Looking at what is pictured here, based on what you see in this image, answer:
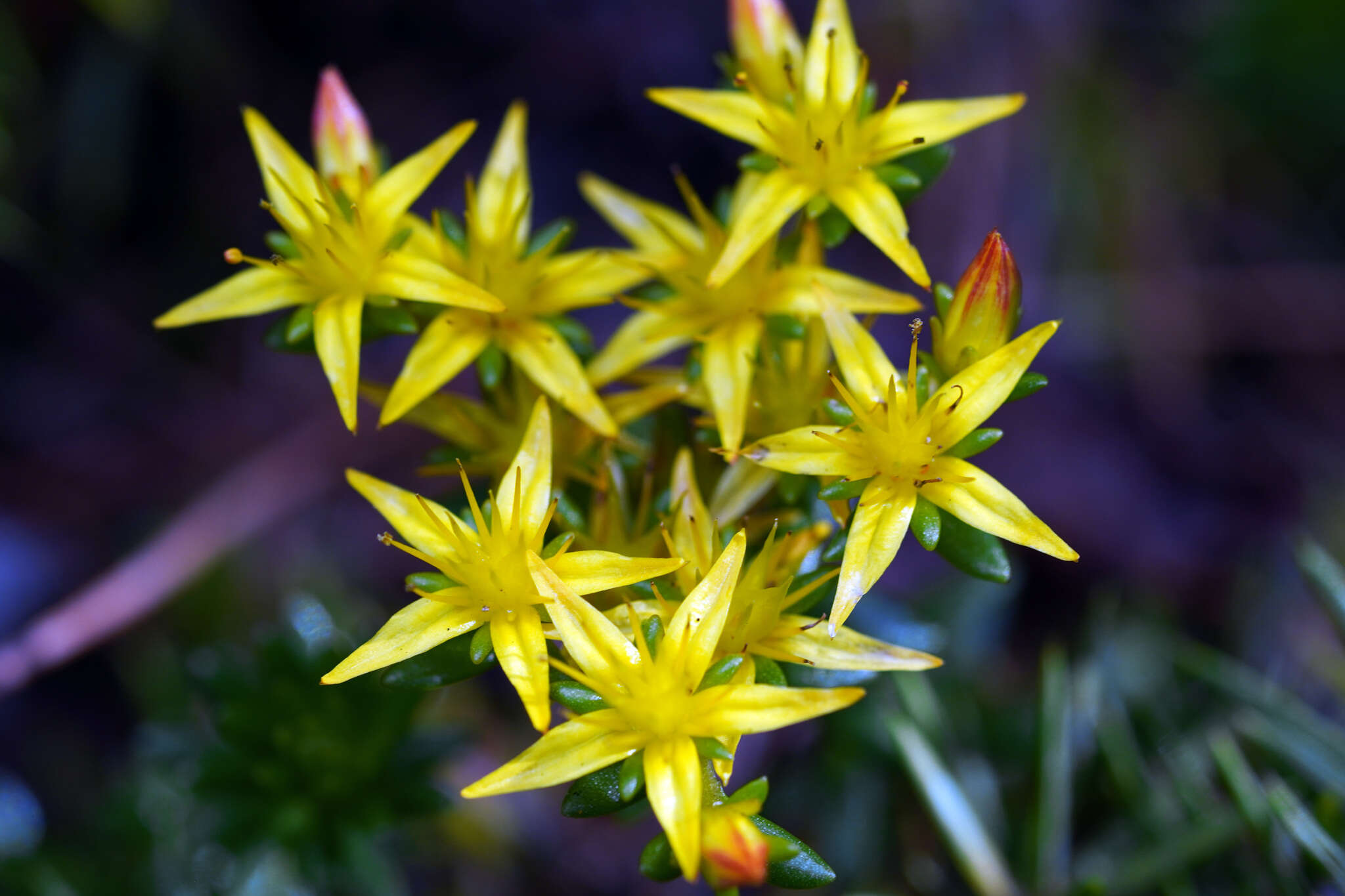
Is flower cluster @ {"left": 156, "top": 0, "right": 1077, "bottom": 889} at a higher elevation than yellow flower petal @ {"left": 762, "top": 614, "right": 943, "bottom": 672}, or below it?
higher

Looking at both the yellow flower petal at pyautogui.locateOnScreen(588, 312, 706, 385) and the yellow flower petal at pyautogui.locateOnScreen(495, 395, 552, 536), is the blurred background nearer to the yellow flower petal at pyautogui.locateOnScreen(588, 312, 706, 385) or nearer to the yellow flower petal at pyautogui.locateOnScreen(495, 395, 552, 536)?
the yellow flower petal at pyautogui.locateOnScreen(588, 312, 706, 385)

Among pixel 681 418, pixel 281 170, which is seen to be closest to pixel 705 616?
pixel 681 418

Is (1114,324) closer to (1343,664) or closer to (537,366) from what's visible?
(1343,664)

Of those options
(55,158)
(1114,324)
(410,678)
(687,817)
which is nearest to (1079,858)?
(687,817)

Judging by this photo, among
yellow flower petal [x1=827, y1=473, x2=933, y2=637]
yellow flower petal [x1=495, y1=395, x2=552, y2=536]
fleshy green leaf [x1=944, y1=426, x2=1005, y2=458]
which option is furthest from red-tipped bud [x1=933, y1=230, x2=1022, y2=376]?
yellow flower petal [x1=495, y1=395, x2=552, y2=536]

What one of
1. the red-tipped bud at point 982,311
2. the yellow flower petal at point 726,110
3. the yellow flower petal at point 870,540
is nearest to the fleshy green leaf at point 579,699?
the yellow flower petal at point 870,540

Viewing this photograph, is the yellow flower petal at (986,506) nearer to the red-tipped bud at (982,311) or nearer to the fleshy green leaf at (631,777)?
the red-tipped bud at (982,311)

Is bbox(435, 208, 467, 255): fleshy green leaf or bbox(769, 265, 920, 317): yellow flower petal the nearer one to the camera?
bbox(769, 265, 920, 317): yellow flower petal

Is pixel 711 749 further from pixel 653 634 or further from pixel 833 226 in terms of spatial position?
pixel 833 226
